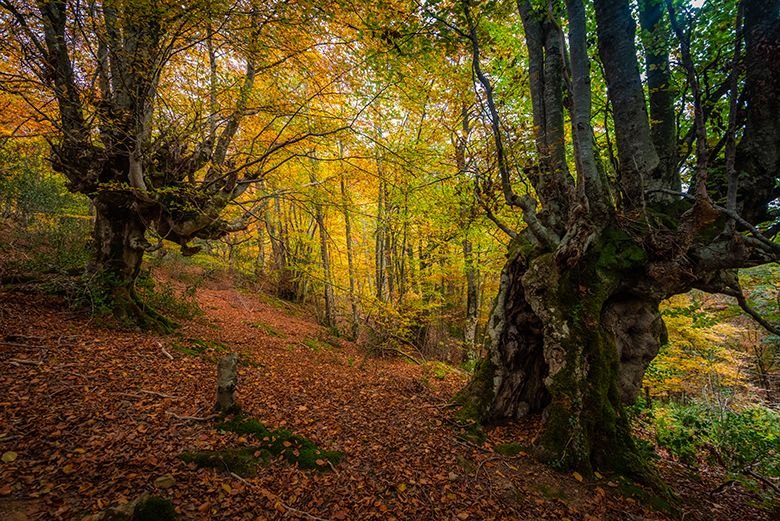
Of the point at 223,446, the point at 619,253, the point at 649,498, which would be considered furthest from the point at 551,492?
the point at 223,446

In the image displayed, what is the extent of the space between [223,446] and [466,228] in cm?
662

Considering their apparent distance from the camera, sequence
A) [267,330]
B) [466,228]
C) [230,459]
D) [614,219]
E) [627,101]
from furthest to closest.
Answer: [267,330]
[466,228]
[614,219]
[627,101]
[230,459]

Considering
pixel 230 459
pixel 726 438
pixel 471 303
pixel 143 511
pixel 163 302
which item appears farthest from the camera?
pixel 471 303

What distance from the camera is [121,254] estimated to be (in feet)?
20.6

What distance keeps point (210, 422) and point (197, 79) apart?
6.54 meters

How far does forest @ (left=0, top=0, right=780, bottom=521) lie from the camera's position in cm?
304

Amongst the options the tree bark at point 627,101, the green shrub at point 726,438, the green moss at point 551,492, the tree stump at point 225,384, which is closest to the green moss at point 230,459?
the tree stump at point 225,384

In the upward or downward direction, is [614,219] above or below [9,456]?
above

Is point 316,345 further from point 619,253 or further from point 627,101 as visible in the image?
point 627,101

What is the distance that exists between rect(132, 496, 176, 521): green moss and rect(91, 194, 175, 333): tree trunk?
4.99 meters

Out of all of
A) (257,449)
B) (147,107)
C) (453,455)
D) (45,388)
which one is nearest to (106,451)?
(257,449)

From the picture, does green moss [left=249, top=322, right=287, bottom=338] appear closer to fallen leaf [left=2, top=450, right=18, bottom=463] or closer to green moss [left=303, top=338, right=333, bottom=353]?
green moss [left=303, top=338, right=333, bottom=353]

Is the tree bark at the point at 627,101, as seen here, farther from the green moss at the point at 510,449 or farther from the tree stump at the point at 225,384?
the tree stump at the point at 225,384

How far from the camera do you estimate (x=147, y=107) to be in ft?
17.4
